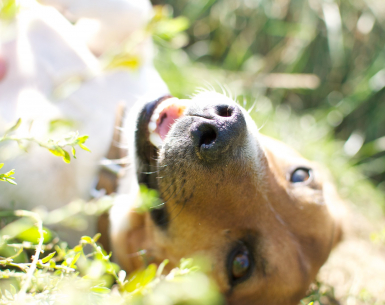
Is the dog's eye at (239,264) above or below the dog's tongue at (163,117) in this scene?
below

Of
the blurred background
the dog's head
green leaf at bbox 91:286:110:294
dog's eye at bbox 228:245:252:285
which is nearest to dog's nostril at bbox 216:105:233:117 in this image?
the dog's head

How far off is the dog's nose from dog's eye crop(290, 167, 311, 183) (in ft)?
2.32

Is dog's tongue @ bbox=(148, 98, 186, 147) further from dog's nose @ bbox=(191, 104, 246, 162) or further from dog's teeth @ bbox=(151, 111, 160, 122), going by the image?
dog's nose @ bbox=(191, 104, 246, 162)

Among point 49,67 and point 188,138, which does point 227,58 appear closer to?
point 49,67

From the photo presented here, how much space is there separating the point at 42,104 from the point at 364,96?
4340 millimetres

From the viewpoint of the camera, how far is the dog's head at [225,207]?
1794 millimetres

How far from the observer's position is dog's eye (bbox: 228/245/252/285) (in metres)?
2.02

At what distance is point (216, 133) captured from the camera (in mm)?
1708

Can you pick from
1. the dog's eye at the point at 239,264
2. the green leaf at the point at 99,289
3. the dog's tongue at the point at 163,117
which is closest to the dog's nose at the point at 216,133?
the dog's tongue at the point at 163,117

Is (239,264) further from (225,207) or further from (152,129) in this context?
(152,129)

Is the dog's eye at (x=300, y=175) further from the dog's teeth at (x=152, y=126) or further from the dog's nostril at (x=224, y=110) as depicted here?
the dog's teeth at (x=152, y=126)

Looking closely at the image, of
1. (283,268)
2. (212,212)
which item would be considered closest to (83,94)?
(212,212)

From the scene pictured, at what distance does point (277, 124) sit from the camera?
15.8ft

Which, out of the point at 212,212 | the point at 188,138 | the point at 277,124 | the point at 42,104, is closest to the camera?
the point at 188,138
